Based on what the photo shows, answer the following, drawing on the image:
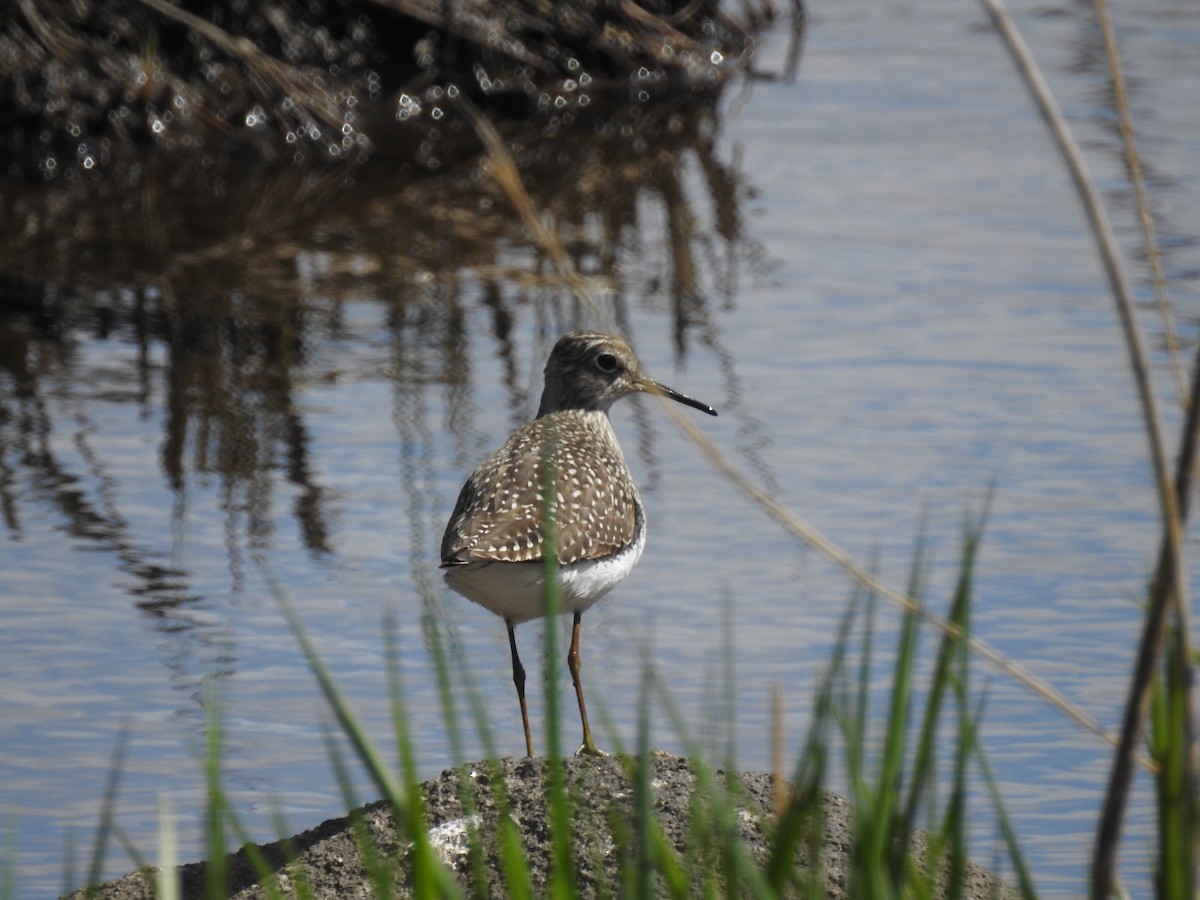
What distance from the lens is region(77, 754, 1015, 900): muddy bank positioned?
466cm

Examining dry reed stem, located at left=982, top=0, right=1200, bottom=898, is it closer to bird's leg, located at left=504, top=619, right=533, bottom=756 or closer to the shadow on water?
bird's leg, located at left=504, top=619, right=533, bottom=756

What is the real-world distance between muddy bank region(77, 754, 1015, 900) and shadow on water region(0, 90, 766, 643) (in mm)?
2404

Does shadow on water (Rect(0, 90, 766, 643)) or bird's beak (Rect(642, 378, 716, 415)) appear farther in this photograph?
shadow on water (Rect(0, 90, 766, 643))

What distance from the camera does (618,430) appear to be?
29.0ft

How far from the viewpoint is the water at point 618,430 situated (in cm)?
650

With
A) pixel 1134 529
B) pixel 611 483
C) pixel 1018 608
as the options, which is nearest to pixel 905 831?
pixel 611 483

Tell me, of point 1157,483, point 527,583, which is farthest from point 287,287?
point 1157,483

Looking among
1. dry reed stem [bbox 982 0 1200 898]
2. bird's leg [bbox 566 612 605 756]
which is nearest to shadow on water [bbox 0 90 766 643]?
bird's leg [bbox 566 612 605 756]

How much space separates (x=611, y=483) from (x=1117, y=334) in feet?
13.9

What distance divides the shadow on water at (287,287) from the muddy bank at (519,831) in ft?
7.89

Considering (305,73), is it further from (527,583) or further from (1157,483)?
(1157,483)

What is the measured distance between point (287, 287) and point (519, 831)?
595cm

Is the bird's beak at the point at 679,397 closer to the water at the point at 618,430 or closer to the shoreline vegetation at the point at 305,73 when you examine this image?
the water at the point at 618,430

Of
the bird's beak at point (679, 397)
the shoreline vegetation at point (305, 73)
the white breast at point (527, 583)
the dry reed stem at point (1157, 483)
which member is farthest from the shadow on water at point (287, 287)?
the dry reed stem at point (1157, 483)
